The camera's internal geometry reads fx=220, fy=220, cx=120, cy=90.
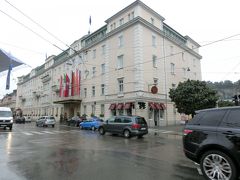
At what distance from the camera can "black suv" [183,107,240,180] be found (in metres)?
4.92

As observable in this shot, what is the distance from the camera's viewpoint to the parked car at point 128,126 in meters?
16.9

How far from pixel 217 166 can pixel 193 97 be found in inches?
739

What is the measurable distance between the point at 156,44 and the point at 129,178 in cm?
2897

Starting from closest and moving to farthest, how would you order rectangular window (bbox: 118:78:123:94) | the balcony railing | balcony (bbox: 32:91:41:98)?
rectangular window (bbox: 118:78:123:94) < the balcony railing < balcony (bbox: 32:91:41:98)

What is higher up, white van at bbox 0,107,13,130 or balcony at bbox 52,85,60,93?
balcony at bbox 52,85,60,93

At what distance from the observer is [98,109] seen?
35.4 metres

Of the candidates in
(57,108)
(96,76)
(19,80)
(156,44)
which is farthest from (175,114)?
(19,80)

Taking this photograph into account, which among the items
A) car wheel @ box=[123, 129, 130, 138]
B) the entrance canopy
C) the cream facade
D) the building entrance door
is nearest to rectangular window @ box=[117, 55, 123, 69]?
the cream facade

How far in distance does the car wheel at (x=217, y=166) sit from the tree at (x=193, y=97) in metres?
18.5

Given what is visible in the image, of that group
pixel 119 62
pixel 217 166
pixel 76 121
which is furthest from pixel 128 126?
pixel 76 121

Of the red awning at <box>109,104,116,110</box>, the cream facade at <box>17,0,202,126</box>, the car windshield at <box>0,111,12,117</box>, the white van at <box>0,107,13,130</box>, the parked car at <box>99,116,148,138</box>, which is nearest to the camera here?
the parked car at <box>99,116,148,138</box>

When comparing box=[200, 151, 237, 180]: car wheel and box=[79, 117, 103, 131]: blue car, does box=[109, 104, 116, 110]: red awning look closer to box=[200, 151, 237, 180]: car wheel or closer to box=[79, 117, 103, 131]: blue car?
box=[79, 117, 103, 131]: blue car

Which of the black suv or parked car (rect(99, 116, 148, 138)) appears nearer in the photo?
the black suv

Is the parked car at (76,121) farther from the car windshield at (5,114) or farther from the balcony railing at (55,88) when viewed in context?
the balcony railing at (55,88)
